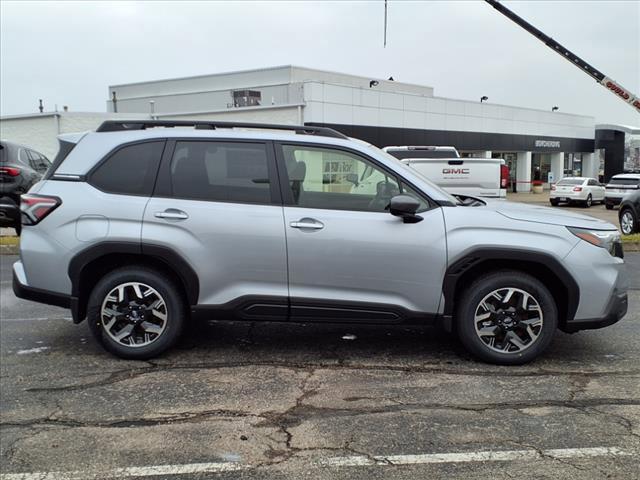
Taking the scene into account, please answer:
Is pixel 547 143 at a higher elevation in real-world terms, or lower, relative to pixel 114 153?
higher

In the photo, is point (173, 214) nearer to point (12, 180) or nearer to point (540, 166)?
point (12, 180)

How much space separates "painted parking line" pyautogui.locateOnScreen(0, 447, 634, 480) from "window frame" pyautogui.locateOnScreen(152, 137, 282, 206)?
2.10m

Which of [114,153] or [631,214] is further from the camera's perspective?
[631,214]

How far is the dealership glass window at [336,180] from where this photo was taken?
4695 millimetres

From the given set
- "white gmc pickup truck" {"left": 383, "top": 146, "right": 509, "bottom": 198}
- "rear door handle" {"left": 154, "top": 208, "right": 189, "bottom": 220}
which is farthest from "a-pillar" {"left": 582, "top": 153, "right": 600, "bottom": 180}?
"rear door handle" {"left": 154, "top": 208, "right": 189, "bottom": 220}

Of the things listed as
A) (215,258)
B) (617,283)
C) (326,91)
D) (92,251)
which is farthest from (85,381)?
(326,91)

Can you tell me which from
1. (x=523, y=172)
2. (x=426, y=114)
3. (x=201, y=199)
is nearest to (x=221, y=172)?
(x=201, y=199)

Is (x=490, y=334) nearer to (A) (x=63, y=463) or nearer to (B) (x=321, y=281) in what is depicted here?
(B) (x=321, y=281)

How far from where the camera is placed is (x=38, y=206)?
4797 millimetres

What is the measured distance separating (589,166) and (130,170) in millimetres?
47285

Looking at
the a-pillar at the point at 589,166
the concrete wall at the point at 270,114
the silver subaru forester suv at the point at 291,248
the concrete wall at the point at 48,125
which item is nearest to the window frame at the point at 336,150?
the silver subaru forester suv at the point at 291,248

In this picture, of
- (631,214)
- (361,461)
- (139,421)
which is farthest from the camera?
(631,214)

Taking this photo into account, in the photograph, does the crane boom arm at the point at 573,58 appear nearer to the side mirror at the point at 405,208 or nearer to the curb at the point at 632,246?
the curb at the point at 632,246

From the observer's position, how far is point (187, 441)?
3506mm
